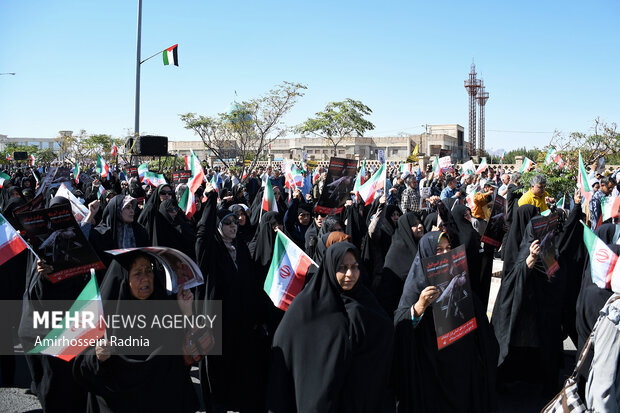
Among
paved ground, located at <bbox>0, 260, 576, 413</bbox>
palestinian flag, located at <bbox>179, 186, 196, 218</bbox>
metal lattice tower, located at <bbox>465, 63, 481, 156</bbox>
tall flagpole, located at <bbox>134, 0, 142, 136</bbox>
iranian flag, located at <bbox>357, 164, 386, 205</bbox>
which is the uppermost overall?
metal lattice tower, located at <bbox>465, 63, 481, 156</bbox>

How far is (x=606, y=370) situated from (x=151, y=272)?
2388 mm

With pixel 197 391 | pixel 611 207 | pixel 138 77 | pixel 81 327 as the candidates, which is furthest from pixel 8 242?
pixel 138 77

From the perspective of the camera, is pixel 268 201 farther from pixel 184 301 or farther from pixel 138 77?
pixel 138 77

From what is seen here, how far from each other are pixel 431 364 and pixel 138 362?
1730 mm

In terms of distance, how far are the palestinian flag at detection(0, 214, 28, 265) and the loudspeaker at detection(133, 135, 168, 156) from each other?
1480 centimetres

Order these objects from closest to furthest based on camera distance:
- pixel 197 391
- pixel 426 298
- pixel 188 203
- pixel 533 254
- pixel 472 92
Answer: pixel 426 298
pixel 533 254
pixel 197 391
pixel 188 203
pixel 472 92

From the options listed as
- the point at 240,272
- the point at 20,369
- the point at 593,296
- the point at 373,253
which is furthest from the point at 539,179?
the point at 20,369

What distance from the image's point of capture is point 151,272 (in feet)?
9.64

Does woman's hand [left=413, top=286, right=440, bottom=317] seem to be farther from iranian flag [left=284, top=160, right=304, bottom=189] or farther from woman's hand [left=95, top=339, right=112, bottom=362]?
iranian flag [left=284, top=160, right=304, bottom=189]

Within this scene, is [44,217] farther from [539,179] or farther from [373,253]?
[539,179]

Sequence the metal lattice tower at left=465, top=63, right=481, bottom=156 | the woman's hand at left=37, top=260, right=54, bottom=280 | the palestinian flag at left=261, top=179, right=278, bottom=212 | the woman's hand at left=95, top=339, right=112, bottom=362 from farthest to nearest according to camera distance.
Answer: the metal lattice tower at left=465, top=63, right=481, bottom=156, the palestinian flag at left=261, top=179, right=278, bottom=212, the woman's hand at left=37, top=260, right=54, bottom=280, the woman's hand at left=95, top=339, right=112, bottom=362

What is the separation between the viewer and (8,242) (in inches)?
153

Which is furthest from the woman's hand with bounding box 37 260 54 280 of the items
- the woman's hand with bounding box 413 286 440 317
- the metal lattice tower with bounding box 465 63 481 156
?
the metal lattice tower with bounding box 465 63 481 156

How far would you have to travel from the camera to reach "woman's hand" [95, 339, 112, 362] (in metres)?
2.65
